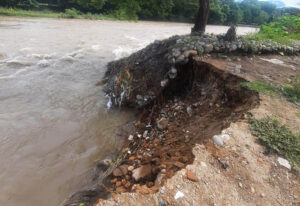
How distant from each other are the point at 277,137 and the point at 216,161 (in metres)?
0.89

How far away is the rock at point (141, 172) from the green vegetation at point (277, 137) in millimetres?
1467

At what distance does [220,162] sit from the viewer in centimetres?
187

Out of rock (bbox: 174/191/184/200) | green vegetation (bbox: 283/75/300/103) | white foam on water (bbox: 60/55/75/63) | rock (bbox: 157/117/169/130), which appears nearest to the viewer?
rock (bbox: 174/191/184/200)

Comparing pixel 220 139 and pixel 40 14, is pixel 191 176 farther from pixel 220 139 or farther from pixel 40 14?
pixel 40 14

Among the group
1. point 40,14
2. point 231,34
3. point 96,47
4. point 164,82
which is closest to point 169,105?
point 164,82

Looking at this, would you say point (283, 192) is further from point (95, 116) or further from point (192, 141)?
point (95, 116)

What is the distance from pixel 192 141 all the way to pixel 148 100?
2.03 meters

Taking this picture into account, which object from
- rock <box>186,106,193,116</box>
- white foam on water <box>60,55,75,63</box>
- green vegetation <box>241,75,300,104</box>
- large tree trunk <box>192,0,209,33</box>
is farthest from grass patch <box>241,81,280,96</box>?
white foam on water <box>60,55,75,63</box>

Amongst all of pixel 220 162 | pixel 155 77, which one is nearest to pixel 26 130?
pixel 155 77

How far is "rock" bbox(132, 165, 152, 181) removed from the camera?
6.73 ft

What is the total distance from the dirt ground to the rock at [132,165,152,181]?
0.19 ft

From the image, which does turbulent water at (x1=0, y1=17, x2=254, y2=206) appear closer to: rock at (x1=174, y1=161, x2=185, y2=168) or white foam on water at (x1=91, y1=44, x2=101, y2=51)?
rock at (x1=174, y1=161, x2=185, y2=168)

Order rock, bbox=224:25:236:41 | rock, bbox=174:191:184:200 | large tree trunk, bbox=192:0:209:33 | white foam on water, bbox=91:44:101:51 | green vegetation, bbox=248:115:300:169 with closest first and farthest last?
1. rock, bbox=174:191:184:200
2. green vegetation, bbox=248:115:300:169
3. rock, bbox=224:25:236:41
4. large tree trunk, bbox=192:0:209:33
5. white foam on water, bbox=91:44:101:51

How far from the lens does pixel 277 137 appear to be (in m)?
2.06
